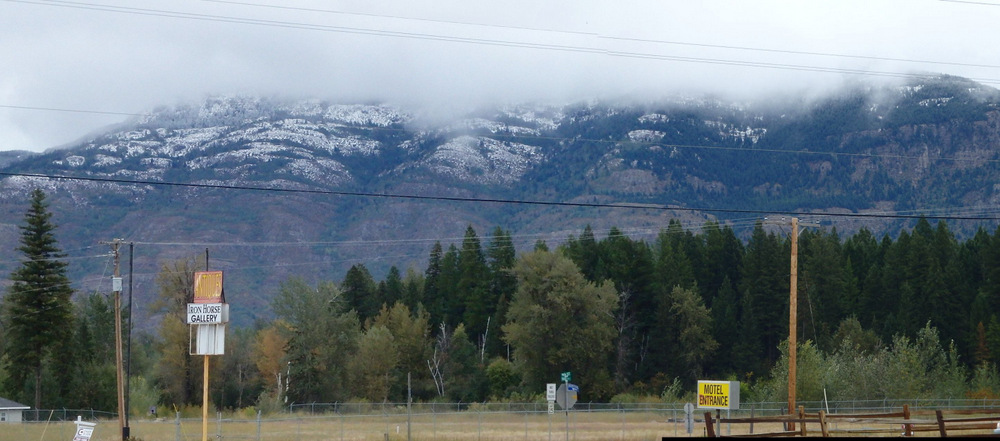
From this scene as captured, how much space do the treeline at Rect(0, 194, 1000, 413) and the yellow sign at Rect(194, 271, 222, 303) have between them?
5197cm

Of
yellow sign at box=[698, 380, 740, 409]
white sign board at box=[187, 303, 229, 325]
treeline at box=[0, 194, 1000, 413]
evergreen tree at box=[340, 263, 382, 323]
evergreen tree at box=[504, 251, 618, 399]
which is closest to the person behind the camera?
white sign board at box=[187, 303, 229, 325]

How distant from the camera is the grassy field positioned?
55.3 m

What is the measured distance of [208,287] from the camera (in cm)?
3225

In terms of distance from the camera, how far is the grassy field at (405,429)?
55.3 metres

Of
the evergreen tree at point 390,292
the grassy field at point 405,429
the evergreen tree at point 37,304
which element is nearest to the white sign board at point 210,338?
the grassy field at point 405,429

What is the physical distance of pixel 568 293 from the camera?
94.1 m

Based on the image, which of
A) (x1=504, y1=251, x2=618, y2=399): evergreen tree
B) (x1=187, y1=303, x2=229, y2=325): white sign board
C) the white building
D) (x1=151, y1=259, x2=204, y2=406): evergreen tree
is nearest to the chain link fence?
the white building

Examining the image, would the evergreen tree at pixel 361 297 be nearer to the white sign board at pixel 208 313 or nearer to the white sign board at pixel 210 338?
the white sign board at pixel 210 338

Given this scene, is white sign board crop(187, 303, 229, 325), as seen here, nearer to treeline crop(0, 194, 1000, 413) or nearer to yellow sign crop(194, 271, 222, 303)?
yellow sign crop(194, 271, 222, 303)

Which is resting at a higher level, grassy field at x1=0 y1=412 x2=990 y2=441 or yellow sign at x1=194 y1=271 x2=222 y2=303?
yellow sign at x1=194 y1=271 x2=222 y2=303

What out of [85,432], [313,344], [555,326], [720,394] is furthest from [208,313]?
[555,326]

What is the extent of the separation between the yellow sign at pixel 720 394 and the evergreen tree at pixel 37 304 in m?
59.9

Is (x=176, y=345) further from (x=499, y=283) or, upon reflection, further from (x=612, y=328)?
(x=499, y=283)

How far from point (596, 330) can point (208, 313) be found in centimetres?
6525
